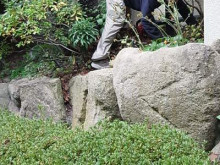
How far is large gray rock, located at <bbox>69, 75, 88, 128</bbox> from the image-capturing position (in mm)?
6105

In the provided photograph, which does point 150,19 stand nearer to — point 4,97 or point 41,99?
point 41,99

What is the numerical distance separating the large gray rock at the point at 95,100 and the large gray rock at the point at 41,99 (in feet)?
1.12

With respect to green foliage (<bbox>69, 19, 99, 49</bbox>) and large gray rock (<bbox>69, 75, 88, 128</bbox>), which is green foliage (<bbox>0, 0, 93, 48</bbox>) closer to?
green foliage (<bbox>69, 19, 99, 49</bbox>)

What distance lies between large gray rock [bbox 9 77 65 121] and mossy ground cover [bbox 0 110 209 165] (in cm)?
113

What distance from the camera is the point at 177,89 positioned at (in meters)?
4.44

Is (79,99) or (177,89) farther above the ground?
(177,89)

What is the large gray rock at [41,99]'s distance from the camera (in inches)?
252

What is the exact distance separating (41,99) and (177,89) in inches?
106

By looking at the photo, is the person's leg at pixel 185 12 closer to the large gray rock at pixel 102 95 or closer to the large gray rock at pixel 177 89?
the large gray rock at pixel 102 95

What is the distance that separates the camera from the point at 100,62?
21.7 feet

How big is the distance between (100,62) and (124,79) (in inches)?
68.2

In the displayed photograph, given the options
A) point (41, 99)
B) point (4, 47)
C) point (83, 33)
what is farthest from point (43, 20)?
point (4, 47)

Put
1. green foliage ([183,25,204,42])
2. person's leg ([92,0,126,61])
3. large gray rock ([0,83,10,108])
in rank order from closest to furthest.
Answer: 1. green foliage ([183,25,204,42])
2. person's leg ([92,0,126,61])
3. large gray rock ([0,83,10,108])

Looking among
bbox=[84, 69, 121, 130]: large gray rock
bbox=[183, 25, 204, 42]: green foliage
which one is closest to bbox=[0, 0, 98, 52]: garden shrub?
bbox=[84, 69, 121, 130]: large gray rock
